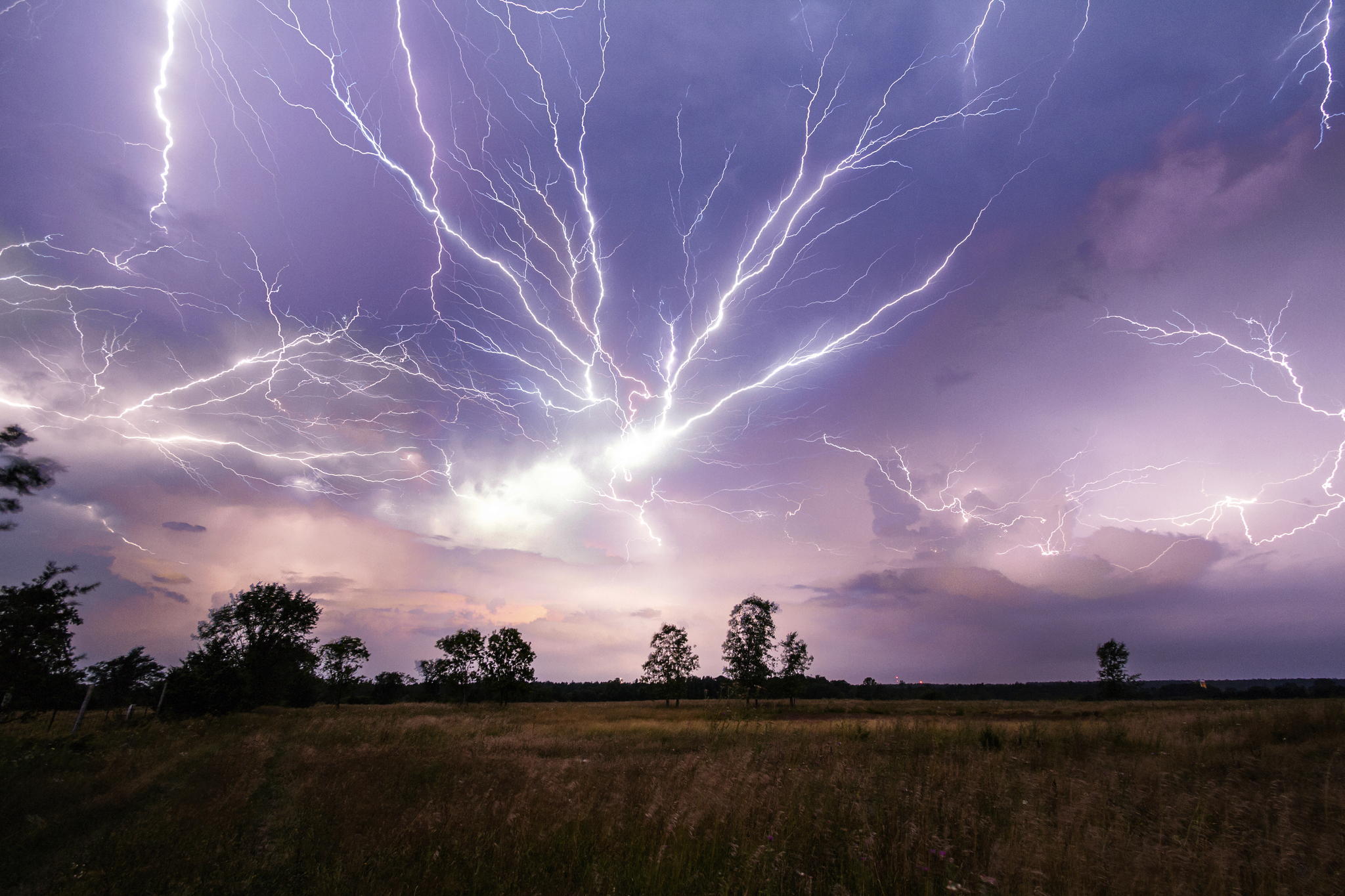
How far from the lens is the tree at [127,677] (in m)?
37.8

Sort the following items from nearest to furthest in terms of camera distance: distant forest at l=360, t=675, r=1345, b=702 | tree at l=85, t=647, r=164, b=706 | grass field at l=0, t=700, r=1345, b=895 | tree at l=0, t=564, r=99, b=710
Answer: grass field at l=0, t=700, r=1345, b=895, tree at l=0, t=564, r=99, b=710, tree at l=85, t=647, r=164, b=706, distant forest at l=360, t=675, r=1345, b=702

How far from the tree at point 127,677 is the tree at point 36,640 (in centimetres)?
3602

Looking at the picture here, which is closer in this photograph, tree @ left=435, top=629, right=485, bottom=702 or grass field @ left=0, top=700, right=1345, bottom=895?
grass field @ left=0, top=700, right=1345, bottom=895

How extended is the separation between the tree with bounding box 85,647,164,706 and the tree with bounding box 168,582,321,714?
919cm

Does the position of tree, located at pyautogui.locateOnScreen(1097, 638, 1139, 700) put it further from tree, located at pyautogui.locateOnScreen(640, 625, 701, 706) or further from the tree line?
tree, located at pyautogui.locateOnScreen(640, 625, 701, 706)

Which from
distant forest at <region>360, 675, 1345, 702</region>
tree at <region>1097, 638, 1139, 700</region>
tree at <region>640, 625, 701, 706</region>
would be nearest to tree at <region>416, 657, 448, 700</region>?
distant forest at <region>360, 675, 1345, 702</region>

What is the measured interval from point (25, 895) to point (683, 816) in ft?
20.9

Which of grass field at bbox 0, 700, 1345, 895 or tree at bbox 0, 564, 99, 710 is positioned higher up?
tree at bbox 0, 564, 99, 710

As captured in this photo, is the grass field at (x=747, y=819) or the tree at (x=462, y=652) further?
the tree at (x=462, y=652)

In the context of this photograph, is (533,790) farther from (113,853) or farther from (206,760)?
(206,760)

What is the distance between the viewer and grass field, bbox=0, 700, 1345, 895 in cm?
368

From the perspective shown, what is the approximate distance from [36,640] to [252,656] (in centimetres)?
2875

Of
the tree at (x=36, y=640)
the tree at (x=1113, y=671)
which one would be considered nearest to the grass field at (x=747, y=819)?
the tree at (x=36, y=640)

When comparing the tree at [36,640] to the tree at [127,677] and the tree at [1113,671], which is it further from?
the tree at [1113,671]
